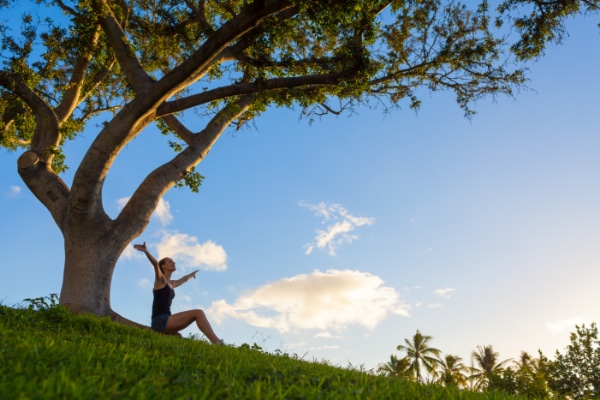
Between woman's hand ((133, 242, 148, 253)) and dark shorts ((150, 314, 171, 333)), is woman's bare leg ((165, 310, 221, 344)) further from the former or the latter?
woman's hand ((133, 242, 148, 253))

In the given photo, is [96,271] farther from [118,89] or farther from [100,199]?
[118,89]

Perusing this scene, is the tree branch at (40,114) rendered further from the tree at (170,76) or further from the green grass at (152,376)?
the green grass at (152,376)

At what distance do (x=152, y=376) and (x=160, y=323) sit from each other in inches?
265

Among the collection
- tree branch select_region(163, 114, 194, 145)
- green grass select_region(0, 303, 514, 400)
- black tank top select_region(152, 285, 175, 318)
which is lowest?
green grass select_region(0, 303, 514, 400)

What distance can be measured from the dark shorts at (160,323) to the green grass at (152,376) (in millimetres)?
3545

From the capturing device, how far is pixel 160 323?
11.0 meters

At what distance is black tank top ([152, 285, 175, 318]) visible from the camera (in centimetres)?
1116

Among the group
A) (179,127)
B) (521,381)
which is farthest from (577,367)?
(179,127)

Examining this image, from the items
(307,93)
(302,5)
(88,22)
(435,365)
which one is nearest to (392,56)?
(307,93)

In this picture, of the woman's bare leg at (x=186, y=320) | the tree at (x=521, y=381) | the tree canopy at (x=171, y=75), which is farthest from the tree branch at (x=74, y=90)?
the tree at (x=521, y=381)

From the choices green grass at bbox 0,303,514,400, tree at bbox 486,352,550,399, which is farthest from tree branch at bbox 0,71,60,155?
tree at bbox 486,352,550,399

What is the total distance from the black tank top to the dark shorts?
0.10 m

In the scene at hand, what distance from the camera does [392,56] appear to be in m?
14.5

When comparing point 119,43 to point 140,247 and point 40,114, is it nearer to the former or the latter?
point 40,114
